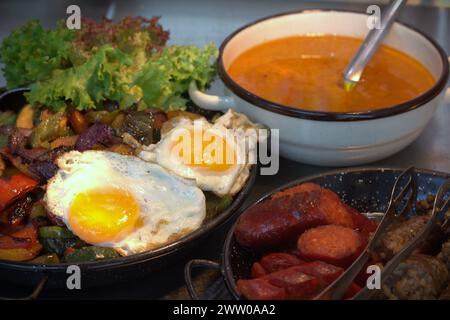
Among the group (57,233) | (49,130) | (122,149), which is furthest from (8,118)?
(57,233)

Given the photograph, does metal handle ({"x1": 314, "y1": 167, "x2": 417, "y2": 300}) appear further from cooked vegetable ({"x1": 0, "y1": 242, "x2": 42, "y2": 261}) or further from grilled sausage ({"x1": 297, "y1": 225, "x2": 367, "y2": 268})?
cooked vegetable ({"x1": 0, "y1": 242, "x2": 42, "y2": 261})

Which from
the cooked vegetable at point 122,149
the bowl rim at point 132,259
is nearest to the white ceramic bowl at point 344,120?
the cooked vegetable at point 122,149

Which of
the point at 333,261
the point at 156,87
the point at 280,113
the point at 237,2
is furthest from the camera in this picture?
the point at 237,2

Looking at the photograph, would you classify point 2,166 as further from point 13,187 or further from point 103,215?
point 103,215

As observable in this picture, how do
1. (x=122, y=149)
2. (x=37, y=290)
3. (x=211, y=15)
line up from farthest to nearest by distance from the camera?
(x=211, y=15), (x=122, y=149), (x=37, y=290)
